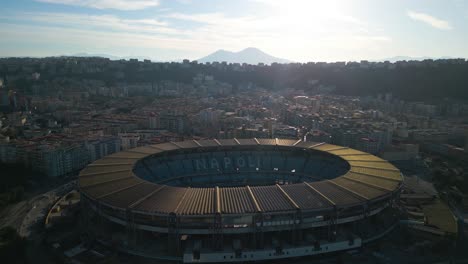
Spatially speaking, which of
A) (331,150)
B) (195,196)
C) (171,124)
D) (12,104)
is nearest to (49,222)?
(195,196)

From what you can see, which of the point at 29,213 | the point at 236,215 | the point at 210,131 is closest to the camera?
the point at 236,215

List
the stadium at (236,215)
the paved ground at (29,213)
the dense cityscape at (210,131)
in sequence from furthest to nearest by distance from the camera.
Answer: the dense cityscape at (210,131)
the paved ground at (29,213)
the stadium at (236,215)

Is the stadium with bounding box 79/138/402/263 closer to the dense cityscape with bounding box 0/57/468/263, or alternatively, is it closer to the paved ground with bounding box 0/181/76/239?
the dense cityscape with bounding box 0/57/468/263

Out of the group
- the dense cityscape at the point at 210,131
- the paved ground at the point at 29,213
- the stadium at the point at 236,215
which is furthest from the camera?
the dense cityscape at the point at 210,131

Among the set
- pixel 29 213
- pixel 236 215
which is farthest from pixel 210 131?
pixel 236 215

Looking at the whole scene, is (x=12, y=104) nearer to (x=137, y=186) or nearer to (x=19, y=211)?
(x=19, y=211)

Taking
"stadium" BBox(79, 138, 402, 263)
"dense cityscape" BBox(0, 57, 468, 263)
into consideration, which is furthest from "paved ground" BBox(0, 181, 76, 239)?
"stadium" BBox(79, 138, 402, 263)

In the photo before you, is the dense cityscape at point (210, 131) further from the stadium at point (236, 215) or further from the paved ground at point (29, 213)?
the stadium at point (236, 215)

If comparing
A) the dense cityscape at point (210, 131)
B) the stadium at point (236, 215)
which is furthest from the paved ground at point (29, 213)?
the stadium at point (236, 215)

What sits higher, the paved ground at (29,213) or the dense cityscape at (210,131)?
the dense cityscape at (210,131)

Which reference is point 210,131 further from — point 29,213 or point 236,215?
point 236,215

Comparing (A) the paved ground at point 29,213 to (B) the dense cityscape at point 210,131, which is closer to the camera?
(A) the paved ground at point 29,213
